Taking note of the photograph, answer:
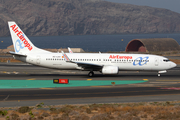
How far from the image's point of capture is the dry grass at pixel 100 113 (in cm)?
2077

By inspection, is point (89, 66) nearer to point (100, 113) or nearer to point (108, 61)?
point (108, 61)

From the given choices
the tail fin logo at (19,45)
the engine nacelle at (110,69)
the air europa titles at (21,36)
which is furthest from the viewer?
the tail fin logo at (19,45)

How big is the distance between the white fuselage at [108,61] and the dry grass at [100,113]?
68.6 feet

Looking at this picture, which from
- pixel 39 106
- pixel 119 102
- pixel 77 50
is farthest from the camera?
pixel 77 50

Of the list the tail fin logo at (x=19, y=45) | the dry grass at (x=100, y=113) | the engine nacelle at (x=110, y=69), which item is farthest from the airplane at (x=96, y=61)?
the dry grass at (x=100, y=113)

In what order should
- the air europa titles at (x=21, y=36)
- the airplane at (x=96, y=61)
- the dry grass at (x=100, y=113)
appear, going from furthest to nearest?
the air europa titles at (x=21, y=36), the airplane at (x=96, y=61), the dry grass at (x=100, y=113)

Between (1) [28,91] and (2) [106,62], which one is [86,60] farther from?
(1) [28,91]

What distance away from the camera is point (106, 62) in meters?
46.1

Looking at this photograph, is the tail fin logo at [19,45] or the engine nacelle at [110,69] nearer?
the engine nacelle at [110,69]

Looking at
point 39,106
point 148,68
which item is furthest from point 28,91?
point 148,68

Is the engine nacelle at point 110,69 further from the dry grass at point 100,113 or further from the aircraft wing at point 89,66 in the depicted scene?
the dry grass at point 100,113

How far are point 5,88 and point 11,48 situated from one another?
78.3 metres

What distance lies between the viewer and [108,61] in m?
46.1

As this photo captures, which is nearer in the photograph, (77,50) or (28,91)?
(28,91)
